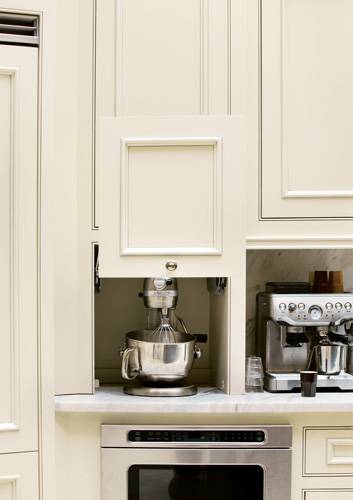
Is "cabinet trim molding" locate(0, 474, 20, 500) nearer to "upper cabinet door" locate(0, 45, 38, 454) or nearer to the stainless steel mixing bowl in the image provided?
"upper cabinet door" locate(0, 45, 38, 454)

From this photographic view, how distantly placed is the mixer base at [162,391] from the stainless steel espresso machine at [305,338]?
258mm

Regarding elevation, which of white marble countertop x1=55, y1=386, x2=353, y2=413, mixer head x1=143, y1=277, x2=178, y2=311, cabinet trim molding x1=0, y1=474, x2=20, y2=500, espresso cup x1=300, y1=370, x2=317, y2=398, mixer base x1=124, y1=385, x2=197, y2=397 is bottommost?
cabinet trim molding x1=0, y1=474, x2=20, y2=500

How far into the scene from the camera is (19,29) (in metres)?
1.90

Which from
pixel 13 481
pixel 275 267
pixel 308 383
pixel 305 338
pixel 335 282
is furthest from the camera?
pixel 275 267

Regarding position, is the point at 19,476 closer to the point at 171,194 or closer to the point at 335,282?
the point at 171,194

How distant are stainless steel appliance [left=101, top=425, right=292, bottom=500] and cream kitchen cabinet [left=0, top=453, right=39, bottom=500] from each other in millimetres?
193

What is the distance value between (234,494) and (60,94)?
1280 mm

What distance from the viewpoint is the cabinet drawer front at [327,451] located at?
1914mm

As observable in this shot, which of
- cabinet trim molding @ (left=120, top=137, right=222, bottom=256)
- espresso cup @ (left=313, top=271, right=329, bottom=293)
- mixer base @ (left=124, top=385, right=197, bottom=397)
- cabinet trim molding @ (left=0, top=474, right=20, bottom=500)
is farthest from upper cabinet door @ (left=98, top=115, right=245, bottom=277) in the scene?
cabinet trim molding @ (left=0, top=474, right=20, bottom=500)

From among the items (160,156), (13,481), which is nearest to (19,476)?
(13,481)

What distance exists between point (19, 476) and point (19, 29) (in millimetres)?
1265

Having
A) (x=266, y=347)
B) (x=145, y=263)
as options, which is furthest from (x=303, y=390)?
(x=145, y=263)

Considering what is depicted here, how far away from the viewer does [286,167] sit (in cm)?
204

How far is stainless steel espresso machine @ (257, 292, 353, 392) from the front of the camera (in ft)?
6.74
